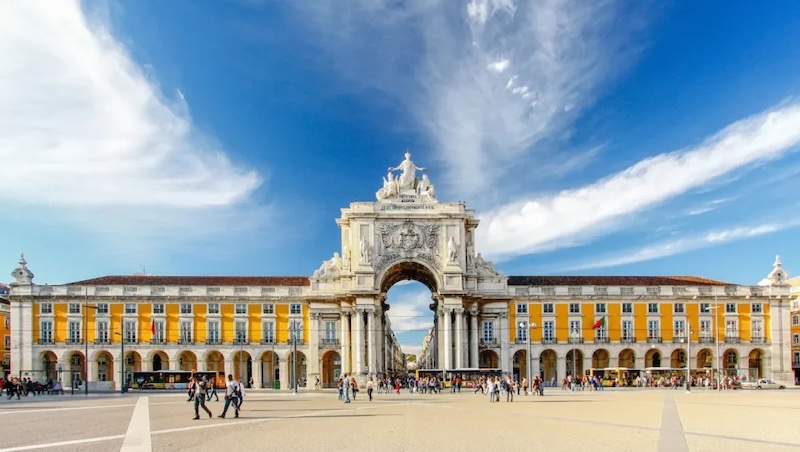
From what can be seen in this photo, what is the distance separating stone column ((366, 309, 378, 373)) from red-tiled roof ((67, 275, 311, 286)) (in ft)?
33.6

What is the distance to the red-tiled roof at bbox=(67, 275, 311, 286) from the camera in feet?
279

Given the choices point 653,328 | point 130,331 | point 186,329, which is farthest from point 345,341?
point 653,328

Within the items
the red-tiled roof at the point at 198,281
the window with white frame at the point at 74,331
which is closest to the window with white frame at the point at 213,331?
the red-tiled roof at the point at 198,281

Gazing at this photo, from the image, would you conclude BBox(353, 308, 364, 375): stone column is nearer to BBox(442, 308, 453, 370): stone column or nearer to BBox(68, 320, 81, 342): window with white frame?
BBox(442, 308, 453, 370): stone column

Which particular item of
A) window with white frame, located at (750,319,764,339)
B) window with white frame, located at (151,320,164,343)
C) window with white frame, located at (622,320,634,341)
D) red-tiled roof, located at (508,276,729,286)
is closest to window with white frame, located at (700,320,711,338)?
red-tiled roof, located at (508,276,729,286)

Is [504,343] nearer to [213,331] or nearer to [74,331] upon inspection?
[213,331]

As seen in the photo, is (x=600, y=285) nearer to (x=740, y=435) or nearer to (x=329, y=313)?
(x=329, y=313)

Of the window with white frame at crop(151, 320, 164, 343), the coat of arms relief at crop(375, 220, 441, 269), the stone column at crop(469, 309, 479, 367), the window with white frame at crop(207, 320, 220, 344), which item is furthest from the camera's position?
the window with white frame at crop(207, 320, 220, 344)

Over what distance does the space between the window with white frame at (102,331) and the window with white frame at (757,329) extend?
230ft

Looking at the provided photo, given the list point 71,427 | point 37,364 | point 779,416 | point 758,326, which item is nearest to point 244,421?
point 71,427

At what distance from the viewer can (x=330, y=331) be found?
271 ft

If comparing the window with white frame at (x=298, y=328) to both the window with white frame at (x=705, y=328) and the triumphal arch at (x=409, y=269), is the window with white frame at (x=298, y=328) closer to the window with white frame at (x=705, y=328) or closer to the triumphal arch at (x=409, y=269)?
the triumphal arch at (x=409, y=269)

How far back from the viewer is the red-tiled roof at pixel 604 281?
8544 centimetres

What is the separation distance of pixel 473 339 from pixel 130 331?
36862 mm
